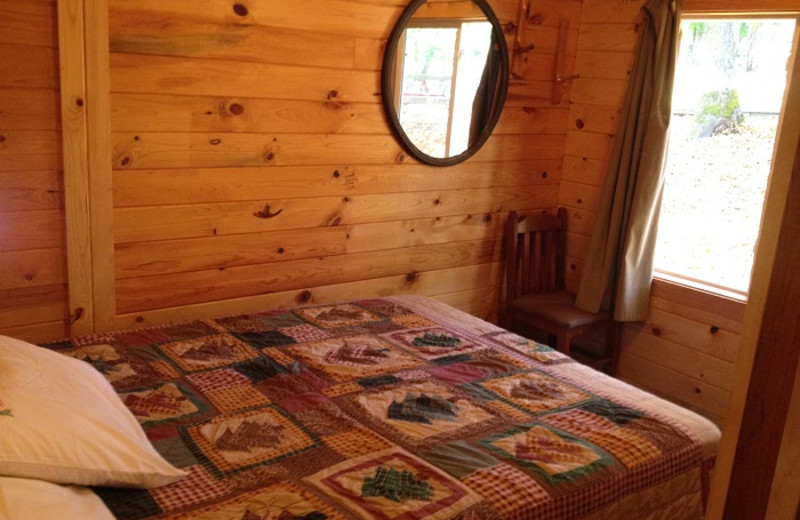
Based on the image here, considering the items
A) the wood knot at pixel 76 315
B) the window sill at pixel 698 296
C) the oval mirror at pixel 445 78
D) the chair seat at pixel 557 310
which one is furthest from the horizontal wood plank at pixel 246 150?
the window sill at pixel 698 296

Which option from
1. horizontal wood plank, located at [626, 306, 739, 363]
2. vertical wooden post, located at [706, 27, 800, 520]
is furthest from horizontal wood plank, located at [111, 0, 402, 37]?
vertical wooden post, located at [706, 27, 800, 520]

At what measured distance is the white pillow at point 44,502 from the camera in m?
1.15

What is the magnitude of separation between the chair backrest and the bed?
0.96 m

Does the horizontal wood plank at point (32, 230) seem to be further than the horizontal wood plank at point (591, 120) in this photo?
No

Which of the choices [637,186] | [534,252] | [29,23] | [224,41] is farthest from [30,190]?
[637,186]

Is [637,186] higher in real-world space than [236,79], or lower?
lower

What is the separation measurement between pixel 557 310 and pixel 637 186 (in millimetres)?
650

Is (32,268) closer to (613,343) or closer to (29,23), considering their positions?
(29,23)

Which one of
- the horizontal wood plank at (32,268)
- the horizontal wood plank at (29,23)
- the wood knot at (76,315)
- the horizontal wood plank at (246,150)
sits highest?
the horizontal wood plank at (29,23)

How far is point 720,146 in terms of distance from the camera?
122 inches

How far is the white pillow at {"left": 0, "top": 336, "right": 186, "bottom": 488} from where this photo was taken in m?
1.29

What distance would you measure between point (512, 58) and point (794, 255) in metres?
2.72

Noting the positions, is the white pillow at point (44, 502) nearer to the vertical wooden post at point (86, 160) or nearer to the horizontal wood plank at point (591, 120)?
the vertical wooden post at point (86, 160)

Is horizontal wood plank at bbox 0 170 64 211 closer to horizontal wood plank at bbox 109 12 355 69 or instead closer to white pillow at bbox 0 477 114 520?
horizontal wood plank at bbox 109 12 355 69
